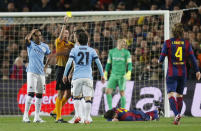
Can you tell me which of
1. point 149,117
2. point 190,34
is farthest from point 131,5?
point 149,117

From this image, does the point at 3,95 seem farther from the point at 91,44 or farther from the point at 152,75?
the point at 152,75

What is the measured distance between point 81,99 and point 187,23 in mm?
7961

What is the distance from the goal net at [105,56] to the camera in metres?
15.3

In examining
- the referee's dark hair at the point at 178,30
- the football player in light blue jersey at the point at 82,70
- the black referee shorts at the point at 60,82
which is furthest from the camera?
the black referee shorts at the point at 60,82

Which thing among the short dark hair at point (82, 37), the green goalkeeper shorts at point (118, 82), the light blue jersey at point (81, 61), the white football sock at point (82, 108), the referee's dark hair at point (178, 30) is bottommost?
the white football sock at point (82, 108)

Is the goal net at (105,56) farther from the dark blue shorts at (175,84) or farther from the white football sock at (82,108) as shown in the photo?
the white football sock at (82,108)

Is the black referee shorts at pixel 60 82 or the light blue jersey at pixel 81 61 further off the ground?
the light blue jersey at pixel 81 61

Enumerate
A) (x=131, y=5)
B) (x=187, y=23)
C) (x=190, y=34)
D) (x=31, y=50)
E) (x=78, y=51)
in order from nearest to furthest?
(x=78, y=51)
(x=31, y=50)
(x=190, y=34)
(x=187, y=23)
(x=131, y=5)

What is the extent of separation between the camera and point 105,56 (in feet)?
53.5

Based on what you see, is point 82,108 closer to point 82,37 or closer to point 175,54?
point 82,37

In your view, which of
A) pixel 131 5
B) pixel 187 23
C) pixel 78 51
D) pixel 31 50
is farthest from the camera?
pixel 131 5

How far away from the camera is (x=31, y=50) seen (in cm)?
1229

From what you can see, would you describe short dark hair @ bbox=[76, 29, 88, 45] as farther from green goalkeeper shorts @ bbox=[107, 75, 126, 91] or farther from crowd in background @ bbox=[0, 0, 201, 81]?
crowd in background @ bbox=[0, 0, 201, 81]

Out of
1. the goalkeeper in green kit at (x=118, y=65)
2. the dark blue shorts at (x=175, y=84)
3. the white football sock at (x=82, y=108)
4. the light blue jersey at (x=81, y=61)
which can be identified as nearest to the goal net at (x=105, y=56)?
the goalkeeper in green kit at (x=118, y=65)
